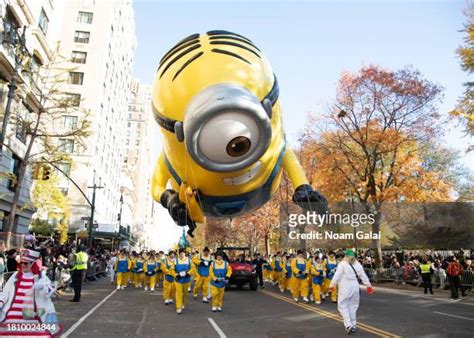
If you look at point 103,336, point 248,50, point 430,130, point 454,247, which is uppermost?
point 430,130

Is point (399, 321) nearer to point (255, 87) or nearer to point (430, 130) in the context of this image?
point (255, 87)

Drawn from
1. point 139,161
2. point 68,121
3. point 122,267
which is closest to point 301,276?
point 122,267

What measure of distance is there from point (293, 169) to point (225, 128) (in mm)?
2881

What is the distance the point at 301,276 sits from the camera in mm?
14156

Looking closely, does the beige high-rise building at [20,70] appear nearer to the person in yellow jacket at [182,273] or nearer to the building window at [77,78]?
the person in yellow jacket at [182,273]

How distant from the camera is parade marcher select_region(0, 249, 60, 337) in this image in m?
4.61

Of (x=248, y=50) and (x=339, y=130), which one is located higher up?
(x=339, y=130)

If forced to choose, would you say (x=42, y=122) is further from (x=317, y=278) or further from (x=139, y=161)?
(x=139, y=161)

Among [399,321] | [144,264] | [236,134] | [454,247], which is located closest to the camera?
[236,134]

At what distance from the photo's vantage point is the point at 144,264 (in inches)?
739

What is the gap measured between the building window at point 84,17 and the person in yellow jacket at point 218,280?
42.4 meters

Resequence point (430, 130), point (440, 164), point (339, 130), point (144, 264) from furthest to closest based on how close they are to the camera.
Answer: point (440, 164)
point (339, 130)
point (430, 130)
point (144, 264)

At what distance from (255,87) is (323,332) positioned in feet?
15.9

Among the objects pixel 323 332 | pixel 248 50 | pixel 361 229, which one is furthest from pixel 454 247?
pixel 248 50
